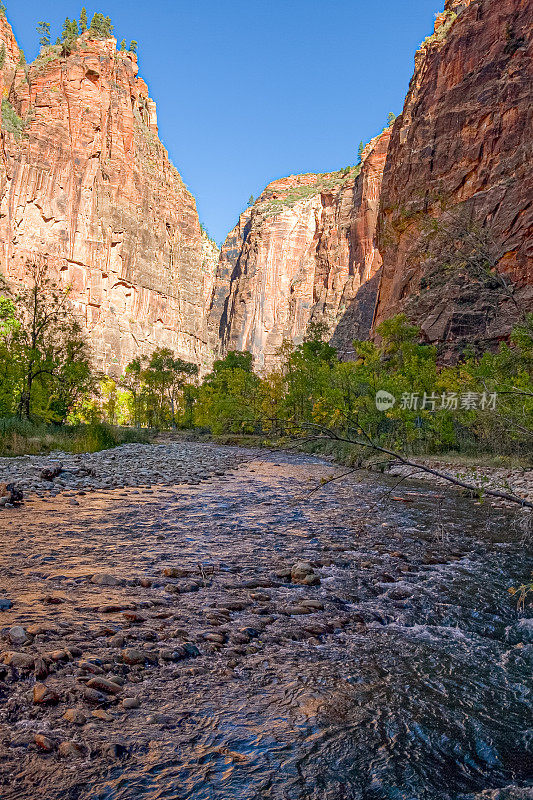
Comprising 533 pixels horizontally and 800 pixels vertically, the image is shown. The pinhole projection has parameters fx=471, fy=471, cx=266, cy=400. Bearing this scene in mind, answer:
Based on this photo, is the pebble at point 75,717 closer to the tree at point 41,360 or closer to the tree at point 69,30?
the tree at point 41,360

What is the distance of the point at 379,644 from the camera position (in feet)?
14.9

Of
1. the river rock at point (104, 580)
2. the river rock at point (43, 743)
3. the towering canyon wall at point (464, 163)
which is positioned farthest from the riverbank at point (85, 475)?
the towering canyon wall at point (464, 163)

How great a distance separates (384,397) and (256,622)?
28.2 m

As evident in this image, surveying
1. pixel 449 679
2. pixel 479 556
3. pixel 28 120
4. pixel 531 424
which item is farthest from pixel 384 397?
pixel 28 120

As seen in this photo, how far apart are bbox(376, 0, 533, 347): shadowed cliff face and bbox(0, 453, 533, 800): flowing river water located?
38857 millimetres

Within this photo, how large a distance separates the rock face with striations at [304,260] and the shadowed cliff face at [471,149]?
61375 mm

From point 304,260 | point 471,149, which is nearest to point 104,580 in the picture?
point 471,149

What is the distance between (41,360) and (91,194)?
114225mm

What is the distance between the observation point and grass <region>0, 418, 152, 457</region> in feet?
70.2

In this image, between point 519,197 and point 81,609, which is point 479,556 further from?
point 519,197

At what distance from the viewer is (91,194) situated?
125375 mm

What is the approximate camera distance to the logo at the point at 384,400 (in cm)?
3100

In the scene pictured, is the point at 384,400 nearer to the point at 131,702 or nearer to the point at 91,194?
the point at 131,702

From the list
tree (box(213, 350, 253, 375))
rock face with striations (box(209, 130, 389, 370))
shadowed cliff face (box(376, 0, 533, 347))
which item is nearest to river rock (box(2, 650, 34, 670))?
shadowed cliff face (box(376, 0, 533, 347))
